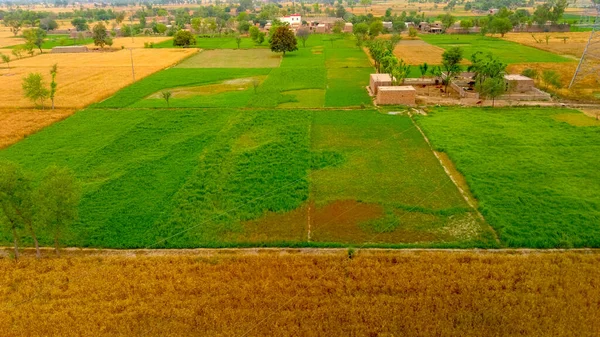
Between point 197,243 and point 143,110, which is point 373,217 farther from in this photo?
point 143,110

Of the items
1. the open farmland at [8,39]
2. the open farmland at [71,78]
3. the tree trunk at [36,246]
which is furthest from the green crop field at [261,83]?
the open farmland at [8,39]

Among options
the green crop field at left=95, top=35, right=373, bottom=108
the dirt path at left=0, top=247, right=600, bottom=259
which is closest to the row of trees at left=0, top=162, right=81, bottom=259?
the dirt path at left=0, top=247, right=600, bottom=259

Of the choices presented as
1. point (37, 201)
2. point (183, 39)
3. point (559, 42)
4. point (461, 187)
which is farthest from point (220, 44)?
point (37, 201)

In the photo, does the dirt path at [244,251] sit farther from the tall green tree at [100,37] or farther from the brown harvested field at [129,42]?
the brown harvested field at [129,42]

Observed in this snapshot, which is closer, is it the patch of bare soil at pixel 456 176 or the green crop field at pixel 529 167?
the green crop field at pixel 529 167

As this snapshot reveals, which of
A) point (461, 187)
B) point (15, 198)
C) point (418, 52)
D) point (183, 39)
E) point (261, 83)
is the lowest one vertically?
point (461, 187)

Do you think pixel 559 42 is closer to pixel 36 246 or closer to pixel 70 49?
pixel 36 246

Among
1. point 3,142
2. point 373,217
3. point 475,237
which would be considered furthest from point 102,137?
point 475,237
